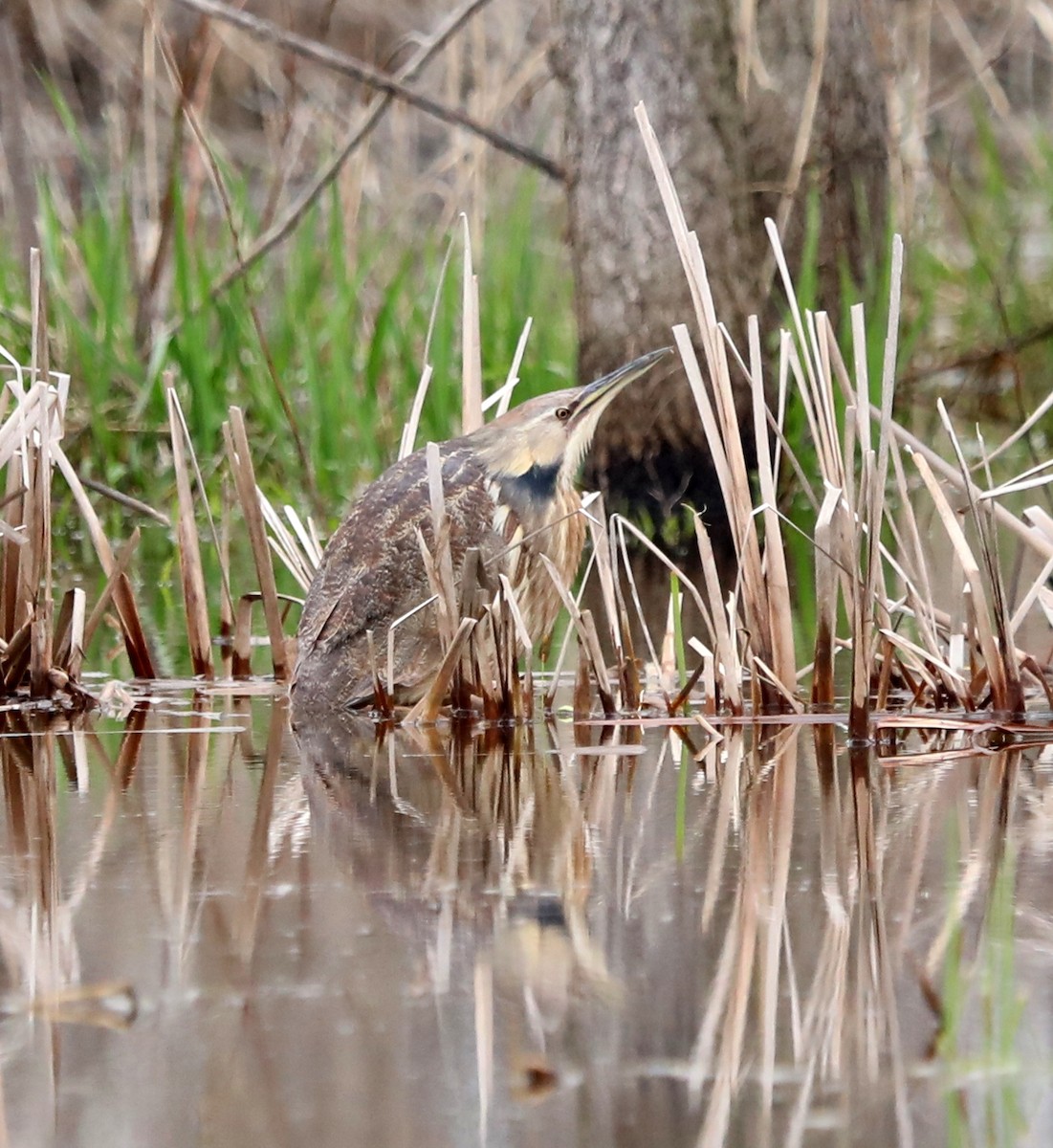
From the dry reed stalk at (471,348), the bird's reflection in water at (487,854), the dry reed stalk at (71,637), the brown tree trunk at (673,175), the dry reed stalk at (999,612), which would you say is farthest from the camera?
the brown tree trunk at (673,175)

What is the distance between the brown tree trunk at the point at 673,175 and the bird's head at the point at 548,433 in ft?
6.04

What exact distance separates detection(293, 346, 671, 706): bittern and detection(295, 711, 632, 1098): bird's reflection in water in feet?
0.49

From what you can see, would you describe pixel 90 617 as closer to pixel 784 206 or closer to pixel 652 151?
pixel 652 151

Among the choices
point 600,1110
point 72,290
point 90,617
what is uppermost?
point 72,290

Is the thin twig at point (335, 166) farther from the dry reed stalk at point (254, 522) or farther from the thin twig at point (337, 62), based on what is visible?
the dry reed stalk at point (254, 522)

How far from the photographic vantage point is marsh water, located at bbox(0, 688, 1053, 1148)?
4.81 feet

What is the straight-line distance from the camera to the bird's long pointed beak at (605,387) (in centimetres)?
353

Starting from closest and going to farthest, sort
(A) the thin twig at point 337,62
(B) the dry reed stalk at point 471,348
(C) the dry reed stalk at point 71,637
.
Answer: (C) the dry reed stalk at point 71,637
(B) the dry reed stalk at point 471,348
(A) the thin twig at point 337,62

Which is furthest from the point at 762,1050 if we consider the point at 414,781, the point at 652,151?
the point at 652,151

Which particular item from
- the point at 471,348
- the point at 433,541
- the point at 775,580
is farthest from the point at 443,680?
the point at 471,348

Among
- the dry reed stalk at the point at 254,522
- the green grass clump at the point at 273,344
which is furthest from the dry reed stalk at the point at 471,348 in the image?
the green grass clump at the point at 273,344

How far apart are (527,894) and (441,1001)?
348 mm

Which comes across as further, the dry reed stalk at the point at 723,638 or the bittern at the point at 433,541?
the bittern at the point at 433,541

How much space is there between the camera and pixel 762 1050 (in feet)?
5.12
